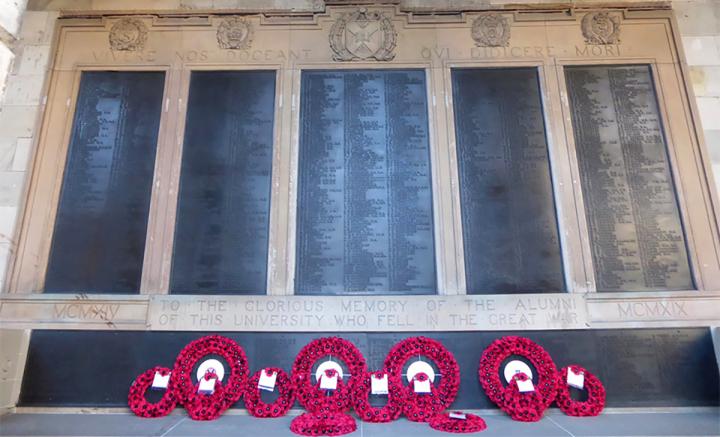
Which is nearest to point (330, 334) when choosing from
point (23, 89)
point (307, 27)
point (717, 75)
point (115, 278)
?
Result: point (115, 278)

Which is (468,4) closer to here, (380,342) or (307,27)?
(307,27)

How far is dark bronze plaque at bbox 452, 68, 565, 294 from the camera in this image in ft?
19.8

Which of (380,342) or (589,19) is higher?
(589,19)

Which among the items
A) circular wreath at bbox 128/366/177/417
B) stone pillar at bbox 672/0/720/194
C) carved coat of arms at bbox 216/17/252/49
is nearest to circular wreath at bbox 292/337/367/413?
circular wreath at bbox 128/366/177/417

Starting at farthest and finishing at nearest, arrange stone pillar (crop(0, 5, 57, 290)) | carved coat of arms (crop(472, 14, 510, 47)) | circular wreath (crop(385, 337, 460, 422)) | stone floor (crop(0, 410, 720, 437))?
1. carved coat of arms (crop(472, 14, 510, 47))
2. stone pillar (crop(0, 5, 57, 290))
3. circular wreath (crop(385, 337, 460, 422))
4. stone floor (crop(0, 410, 720, 437))

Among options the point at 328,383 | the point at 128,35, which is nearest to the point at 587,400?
the point at 328,383

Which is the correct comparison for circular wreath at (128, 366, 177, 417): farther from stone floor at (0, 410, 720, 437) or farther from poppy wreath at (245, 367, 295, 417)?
poppy wreath at (245, 367, 295, 417)

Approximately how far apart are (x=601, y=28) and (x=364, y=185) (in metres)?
5.09

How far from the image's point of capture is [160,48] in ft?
23.2

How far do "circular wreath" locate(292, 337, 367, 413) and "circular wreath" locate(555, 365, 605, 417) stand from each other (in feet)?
8.70

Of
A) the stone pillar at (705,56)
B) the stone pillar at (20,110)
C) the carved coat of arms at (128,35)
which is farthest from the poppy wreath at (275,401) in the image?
the stone pillar at (705,56)

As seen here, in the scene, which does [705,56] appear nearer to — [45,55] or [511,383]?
[511,383]

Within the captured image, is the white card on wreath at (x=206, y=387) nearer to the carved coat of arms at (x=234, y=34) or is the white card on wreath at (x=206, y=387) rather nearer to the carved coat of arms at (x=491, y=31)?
the carved coat of arms at (x=234, y=34)

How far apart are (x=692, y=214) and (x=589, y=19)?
374 centimetres
